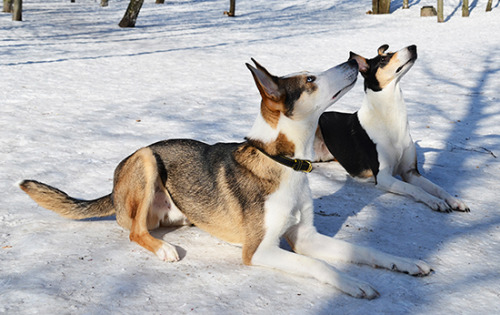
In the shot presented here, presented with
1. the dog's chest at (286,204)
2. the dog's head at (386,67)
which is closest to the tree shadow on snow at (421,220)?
the dog's chest at (286,204)

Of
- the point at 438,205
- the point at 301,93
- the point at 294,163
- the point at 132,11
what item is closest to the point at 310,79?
the point at 301,93

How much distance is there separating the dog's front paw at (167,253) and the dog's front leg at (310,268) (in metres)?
0.57

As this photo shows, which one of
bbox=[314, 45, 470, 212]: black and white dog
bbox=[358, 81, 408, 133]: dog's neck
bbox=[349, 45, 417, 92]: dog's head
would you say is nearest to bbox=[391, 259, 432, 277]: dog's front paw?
bbox=[314, 45, 470, 212]: black and white dog

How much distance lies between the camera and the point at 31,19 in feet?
64.0

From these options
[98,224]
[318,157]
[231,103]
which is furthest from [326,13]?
[98,224]

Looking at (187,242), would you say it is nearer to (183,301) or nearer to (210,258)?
(210,258)

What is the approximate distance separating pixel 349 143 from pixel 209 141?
1956 millimetres

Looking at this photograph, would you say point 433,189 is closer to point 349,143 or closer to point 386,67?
point 349,143

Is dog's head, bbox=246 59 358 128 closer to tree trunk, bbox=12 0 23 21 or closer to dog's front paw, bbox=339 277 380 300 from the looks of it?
dog's front paw, bbox=339 277 380 300

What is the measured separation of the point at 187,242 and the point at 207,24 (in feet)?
52.8

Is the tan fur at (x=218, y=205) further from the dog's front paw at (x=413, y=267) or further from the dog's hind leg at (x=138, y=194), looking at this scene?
the dog's front paw at (x=413, y=267)

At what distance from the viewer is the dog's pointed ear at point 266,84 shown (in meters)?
3.46

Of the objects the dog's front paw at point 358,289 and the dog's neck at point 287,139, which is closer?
the dog's front paw at point 358,289

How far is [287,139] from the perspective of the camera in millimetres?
3693
